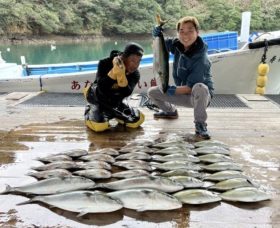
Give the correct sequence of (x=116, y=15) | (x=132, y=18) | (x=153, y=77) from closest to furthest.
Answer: (x=153, y=77) < (x=132, y=18) < (x=116, y=15)

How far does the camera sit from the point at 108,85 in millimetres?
3705

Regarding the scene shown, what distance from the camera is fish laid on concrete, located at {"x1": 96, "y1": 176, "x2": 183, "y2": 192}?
7.66 ft

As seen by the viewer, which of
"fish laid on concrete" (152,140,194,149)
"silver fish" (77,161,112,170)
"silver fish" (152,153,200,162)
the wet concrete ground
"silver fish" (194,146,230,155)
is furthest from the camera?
"fish laid on concrete" (152,140,194,149)

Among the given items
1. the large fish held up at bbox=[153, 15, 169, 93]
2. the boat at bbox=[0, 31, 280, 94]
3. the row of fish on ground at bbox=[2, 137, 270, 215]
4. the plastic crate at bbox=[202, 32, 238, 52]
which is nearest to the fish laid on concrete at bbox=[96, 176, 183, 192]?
the row of fish on ground at bbox=[2, 137, 270, 215]

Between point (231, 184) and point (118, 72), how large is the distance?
1.61m

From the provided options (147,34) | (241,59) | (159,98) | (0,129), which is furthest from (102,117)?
Result: (147,34)

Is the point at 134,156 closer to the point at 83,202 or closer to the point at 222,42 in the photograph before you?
the point at 83,202

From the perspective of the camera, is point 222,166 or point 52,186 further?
point 222,166

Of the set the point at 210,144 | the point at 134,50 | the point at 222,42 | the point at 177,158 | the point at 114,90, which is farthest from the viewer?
the point at 222,42

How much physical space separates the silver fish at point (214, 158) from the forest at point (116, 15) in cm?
2548

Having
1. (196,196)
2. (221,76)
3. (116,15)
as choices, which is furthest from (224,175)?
(116,15)

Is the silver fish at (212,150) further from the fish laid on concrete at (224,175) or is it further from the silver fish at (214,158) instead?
the fish laid on concrete at (224,175)

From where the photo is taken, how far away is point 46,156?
305 centimetres

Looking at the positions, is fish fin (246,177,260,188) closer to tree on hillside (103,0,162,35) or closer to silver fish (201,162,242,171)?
silver fish (201,162,242,171)
